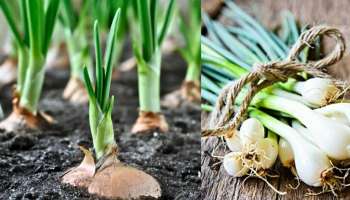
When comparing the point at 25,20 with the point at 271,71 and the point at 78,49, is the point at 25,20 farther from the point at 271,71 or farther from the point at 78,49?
the point at 271,71

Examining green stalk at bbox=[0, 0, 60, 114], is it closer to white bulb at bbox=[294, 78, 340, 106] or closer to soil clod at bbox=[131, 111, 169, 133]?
soil clod at bbox=[131, 111, 169, 133]

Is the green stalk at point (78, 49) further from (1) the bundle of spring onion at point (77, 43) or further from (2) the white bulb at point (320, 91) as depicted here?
(2) the white bulb at point (320, 91)

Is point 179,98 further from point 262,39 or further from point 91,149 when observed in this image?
point 91,149

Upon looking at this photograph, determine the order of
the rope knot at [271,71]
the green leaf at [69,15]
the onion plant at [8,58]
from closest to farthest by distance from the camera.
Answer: the rope knot at [271,71]
the green leaf at [69,15]
the onion plant at [8,58]

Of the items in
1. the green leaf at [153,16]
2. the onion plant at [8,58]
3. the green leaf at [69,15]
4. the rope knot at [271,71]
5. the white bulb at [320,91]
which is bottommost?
the onion plant at [8,58]

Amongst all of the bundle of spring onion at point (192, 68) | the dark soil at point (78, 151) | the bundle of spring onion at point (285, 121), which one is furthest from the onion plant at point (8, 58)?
the bundle of spring onion at point (285, 121)

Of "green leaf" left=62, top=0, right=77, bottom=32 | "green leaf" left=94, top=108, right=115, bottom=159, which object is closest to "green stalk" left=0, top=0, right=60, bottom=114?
"green leaf" left=62, top=0, right=77, bottom=32

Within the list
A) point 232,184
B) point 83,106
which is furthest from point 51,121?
point 232,184
